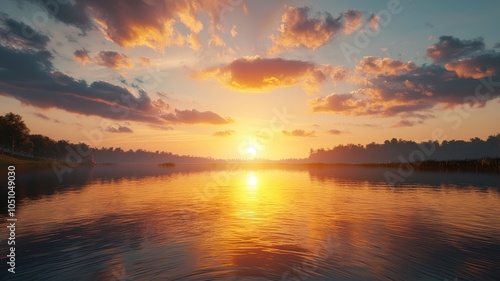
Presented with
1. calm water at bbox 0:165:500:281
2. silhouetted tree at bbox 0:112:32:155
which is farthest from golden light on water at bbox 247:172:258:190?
silhouetted tree at bbox 0:112:32:155

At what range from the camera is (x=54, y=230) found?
18.4 m

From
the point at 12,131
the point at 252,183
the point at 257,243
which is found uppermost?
the point at 12,131

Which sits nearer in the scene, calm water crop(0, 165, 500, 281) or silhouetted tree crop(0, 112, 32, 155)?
calm water crop(0, 165, 500, 281)

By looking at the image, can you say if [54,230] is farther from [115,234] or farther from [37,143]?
[37,143]

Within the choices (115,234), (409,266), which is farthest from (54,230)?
(409,266)

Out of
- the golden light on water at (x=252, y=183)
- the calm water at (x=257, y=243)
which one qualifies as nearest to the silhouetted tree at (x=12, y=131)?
the golden light on water at (x=252, y=183)

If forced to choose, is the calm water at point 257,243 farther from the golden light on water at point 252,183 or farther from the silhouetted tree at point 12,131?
the silhouetted tree at point 12,131

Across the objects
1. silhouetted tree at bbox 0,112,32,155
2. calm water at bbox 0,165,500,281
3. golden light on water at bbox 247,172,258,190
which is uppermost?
silhouetted tree at bbox 0,112,32,155

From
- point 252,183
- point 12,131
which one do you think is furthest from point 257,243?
point 12,131

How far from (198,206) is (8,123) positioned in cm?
15483

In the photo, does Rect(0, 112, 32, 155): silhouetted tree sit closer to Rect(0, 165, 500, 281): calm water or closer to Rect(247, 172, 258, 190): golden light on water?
Rect(247, 172, 258, 190): golden light on water

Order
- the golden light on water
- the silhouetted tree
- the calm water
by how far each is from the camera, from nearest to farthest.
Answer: the calm water
the golden light on water
the silhouetted tree

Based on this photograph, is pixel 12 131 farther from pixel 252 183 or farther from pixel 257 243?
pixel 257 243

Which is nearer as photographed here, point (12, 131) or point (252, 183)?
point (252, 183)
